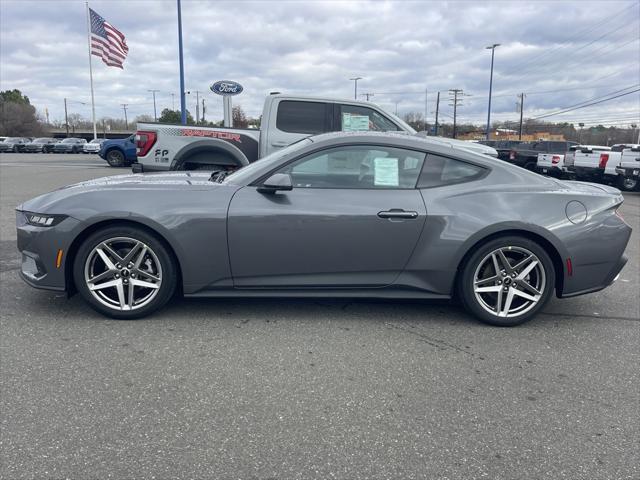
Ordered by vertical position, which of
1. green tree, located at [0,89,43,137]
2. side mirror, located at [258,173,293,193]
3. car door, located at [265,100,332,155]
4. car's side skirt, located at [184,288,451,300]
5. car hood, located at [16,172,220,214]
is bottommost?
car's side skirt, located at [184,288,451,300]

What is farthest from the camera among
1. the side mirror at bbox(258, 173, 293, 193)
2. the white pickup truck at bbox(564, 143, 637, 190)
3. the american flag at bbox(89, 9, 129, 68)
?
the american flag at bbox(89, 9, 129, 68)

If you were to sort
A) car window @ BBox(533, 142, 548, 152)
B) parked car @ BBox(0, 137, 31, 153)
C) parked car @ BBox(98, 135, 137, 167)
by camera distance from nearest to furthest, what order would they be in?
1. car window @ BBox(533, 142, 548, 152)
2. parked car @ BBox(98, 135, 137, 167)
3. parked car @ BBox(0, 137, 31, 153)

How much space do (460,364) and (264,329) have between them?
1.40 meters

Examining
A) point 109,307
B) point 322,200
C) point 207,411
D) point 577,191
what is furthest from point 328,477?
point 577,191

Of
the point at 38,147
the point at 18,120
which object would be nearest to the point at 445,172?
the point at 38,147

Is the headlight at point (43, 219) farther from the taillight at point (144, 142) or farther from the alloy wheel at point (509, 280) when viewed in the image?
the taillight at point (144, 142)

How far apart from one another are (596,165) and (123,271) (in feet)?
59.2

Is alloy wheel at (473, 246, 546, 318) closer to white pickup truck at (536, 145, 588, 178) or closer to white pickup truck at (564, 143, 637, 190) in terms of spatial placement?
white pickup truck at (564, 143, 637, 190)

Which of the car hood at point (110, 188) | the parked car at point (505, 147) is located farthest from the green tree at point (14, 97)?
the car hood at point (110, 188)

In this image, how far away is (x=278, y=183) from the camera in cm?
366

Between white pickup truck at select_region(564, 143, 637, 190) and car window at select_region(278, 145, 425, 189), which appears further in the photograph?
white pickup truck at select_region(564, 143, 637, 190)

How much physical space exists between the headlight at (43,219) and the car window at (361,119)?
499 centimetres

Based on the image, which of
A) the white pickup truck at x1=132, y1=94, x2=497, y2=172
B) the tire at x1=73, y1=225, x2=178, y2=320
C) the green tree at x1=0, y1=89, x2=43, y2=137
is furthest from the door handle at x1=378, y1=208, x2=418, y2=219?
the green tree at x1=0, y1=89, x2=43, y2=137

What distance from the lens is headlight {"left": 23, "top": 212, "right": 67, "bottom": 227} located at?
12.0 ft
